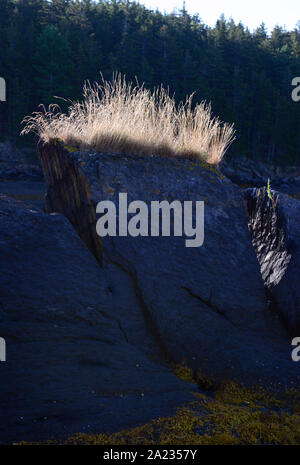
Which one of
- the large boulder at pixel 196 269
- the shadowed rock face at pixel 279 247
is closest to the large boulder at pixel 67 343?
the large boulder at pixel 196 269

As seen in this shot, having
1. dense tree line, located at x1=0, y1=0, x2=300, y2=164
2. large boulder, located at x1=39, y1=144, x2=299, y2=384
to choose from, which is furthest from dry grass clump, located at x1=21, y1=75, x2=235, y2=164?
dense tree line, located at x1=0, y1=0, x2=300, y2=164

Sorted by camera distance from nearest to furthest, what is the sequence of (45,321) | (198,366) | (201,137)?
(45,321) → (198,366) → (201,137)

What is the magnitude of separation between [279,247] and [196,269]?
3.36 ft

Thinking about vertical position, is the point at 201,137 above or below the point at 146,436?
above

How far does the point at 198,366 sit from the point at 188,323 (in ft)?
1.46

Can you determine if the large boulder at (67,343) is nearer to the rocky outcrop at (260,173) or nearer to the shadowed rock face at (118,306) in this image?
the shadowed rock face at (118,306)

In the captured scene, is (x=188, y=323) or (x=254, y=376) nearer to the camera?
(x=254, y=376)

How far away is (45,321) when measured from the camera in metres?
3.29

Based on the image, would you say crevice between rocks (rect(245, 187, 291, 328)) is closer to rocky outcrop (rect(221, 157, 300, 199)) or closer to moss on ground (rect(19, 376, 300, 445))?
moss on ground (rect(19, 376, 300, 445))

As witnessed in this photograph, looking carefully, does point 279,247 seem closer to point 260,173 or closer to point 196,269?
point 196,269

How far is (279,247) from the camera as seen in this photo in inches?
178

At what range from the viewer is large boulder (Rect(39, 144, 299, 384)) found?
3.67 meters

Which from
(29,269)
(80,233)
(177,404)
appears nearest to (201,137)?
(80,233)

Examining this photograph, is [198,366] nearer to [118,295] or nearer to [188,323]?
[188,323]
